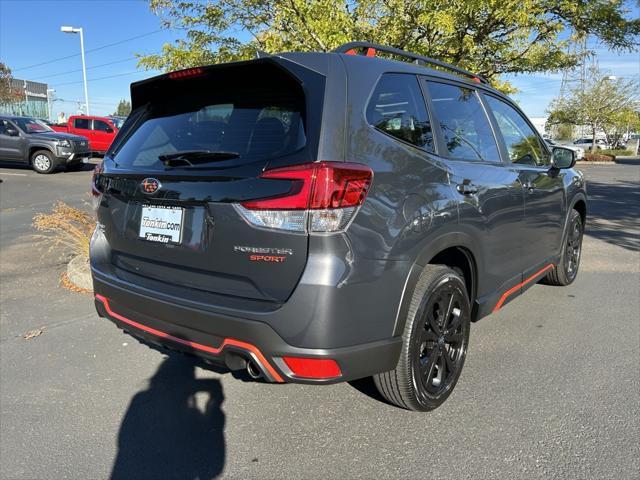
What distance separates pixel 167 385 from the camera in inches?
130

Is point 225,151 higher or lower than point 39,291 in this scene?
higher

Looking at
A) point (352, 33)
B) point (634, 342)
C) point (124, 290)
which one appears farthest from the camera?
point (352, 33)

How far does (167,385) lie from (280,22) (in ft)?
15.4

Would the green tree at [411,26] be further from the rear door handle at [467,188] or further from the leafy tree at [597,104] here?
the leafy tree at [597,104]

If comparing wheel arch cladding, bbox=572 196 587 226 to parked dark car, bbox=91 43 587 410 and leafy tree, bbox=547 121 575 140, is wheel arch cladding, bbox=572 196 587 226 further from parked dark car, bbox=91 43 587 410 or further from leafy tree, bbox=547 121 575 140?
leafy tree, bbox=547 121 575 140

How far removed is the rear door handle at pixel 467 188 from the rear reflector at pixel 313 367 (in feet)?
4.18

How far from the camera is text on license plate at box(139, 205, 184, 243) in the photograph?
8.26 ft

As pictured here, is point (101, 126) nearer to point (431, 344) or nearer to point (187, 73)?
point (187, 73)

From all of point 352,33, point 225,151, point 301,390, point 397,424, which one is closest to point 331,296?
point 225,151

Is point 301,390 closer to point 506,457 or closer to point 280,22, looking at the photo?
point 506,457

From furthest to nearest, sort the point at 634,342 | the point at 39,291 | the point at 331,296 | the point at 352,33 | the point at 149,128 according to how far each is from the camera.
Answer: the point at 352,33 < the point at 39,291 < the point at 634,342 < the point at 149,128 < the point at 331,296

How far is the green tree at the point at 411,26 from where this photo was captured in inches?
230

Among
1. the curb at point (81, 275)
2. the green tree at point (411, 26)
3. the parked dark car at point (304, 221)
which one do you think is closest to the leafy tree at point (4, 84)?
the green tree at point (411, 26)

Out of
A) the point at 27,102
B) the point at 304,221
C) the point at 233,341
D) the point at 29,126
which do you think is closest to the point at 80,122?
the point at 29,126
